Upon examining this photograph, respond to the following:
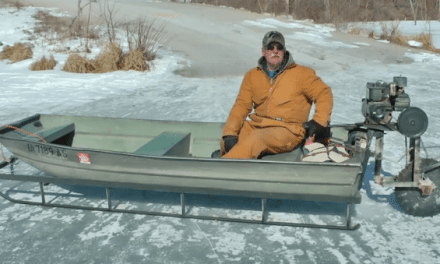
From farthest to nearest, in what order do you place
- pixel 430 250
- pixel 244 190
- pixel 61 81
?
pixel 61 81, pixel 244 190, pixel 430 250

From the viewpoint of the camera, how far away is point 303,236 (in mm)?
2982

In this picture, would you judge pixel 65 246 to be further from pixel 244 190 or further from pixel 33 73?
pixel 33 73

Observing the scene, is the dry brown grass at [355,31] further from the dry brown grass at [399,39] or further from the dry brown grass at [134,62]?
the dry brown grass at [134,62]

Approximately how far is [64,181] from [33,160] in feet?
1.43

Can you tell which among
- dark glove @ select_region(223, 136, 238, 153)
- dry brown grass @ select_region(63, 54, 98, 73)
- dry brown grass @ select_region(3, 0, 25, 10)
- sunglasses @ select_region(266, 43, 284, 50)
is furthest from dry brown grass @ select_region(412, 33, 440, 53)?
dry brown grass @ select_region(3, 0, 25, 10)

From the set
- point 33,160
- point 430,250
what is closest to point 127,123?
point 33,160

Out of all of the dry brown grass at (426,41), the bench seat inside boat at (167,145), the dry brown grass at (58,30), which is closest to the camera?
the bench seat inside boat at (167,145)

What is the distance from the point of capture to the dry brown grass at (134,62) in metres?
9.84

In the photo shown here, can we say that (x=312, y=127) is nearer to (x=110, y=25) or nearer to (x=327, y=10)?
(x=110, y=25)

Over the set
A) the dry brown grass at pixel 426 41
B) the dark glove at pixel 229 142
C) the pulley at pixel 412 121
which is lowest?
the dark glove at pixel 229 142

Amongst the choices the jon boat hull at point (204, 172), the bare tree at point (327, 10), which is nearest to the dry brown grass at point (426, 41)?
the bare tree at point (327, 10)

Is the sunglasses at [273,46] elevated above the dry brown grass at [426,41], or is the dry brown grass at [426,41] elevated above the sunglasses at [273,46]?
the sunglasses at [273,46]

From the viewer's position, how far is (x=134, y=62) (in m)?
9.86

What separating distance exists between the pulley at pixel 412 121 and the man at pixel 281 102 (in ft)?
1.95
